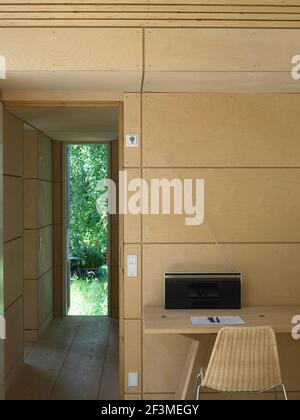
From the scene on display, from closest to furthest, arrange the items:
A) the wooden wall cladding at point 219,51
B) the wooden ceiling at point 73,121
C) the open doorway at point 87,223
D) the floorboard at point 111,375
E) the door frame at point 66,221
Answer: the wooden wall cladding at point 219,51
the floorboard at point 111,375
the wooden ceiling at point 73,121
the door frame at point 66,221
the open doorway at point 87,223

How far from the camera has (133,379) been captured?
3.39 metres

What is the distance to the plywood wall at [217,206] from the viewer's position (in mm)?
3406

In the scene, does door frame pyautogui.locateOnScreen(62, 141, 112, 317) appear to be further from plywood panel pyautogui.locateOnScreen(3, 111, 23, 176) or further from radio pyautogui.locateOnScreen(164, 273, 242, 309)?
radio pyautogui.locateOnScreen(164, 273, 242, 309)

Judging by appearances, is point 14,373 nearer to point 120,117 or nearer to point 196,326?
point 196,326

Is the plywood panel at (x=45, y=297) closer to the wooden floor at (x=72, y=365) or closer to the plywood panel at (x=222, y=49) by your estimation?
the wooden floor at (x=72, y=365)

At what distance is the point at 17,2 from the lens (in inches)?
115

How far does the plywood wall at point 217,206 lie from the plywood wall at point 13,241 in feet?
3.75

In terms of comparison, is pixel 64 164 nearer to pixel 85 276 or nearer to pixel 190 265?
pixel 85 276

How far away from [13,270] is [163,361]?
1.63 metres

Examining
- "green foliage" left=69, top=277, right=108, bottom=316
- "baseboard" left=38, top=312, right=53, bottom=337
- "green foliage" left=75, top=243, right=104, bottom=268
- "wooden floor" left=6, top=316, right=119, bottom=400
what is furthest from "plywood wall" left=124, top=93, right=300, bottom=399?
"green foliage" left=75, top=243, right=104, bottom=268

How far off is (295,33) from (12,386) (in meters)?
3.69

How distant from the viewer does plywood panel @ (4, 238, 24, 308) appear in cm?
378

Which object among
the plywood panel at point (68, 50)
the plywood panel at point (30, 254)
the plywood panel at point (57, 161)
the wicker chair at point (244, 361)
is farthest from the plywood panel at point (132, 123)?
the plywood panel at point (57, 161)
